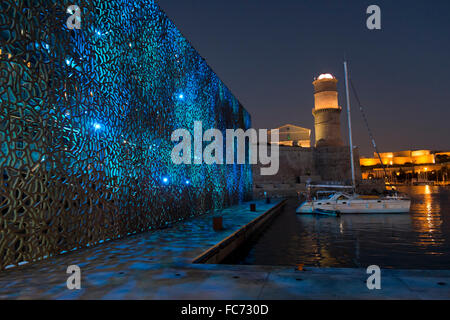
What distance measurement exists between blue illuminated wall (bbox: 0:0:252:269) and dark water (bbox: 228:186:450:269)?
4.02m

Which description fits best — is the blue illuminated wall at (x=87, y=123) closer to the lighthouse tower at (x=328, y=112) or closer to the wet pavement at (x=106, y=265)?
the wet pavement at (x=106, y=265)

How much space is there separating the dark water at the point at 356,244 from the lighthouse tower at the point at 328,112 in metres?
38.9

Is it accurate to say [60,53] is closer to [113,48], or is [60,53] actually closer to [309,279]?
[113,48]

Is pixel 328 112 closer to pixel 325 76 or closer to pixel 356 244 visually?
pixel 325 76

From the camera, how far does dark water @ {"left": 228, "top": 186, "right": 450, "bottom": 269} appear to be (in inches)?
358

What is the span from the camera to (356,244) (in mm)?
11562

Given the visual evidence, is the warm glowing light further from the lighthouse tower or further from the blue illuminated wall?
the blue illuminated wall

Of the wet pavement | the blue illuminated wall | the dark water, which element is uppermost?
the blue illuminated wall

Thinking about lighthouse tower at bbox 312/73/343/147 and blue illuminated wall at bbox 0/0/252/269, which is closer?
blue illuminated wall at bbox 0/0/252/269

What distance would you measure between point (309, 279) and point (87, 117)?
21.3ft

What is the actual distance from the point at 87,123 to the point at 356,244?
956 centimetres

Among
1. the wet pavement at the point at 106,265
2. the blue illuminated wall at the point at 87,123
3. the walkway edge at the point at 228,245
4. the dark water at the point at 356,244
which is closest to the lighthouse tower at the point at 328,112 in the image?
the dark water at the point at 356,244

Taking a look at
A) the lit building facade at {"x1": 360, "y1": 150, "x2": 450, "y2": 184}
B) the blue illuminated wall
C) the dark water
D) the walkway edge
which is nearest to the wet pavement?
the walkway edge
